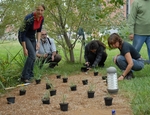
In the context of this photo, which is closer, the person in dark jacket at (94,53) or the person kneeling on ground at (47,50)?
the person in dark jacket at (94,53)

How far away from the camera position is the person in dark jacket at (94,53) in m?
7.71

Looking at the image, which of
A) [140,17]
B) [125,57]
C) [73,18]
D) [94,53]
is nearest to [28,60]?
[125,57]

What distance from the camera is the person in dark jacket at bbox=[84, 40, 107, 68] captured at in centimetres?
771

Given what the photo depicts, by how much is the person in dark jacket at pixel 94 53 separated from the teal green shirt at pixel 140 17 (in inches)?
32.7

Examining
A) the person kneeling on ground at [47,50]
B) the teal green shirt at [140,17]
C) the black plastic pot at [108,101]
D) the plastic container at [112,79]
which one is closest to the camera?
the black plastic pot at [108,101]

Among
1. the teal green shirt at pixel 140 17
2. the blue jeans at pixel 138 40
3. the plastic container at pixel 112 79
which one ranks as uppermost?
the teal green shirt at pixel 140 17

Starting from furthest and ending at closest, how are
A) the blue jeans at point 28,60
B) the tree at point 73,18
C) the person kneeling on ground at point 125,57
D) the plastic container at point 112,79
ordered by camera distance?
1. the tree at point 73,18
2. the blue jeans at point 28,60
3. the person kneeling on ground at point 125,57
4. the plastic container at point 112,79

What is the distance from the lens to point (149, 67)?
7.55 m

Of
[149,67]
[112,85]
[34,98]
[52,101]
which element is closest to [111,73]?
[112,85]

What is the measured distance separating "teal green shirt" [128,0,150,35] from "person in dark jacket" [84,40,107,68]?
83 centimetres

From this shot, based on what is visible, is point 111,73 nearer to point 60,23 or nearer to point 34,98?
point 34,98

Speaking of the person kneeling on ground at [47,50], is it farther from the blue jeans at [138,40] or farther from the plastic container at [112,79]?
the plastic container at [112,79]

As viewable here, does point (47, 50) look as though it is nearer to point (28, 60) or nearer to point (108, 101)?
point (28, 60)

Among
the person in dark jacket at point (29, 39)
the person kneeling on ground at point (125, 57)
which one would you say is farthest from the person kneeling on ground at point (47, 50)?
the person kneeling on ground at point (125, 57)
